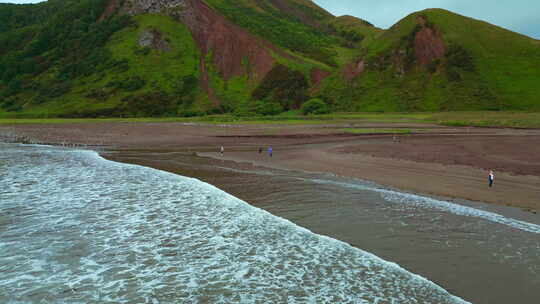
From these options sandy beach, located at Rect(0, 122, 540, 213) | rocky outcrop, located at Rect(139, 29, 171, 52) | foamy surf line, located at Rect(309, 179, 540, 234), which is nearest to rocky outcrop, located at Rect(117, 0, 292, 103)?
rocky outcrop, located at Rect(139, 29, 171, 52)

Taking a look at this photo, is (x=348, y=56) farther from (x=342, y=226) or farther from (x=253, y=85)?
(x=342, y=226)

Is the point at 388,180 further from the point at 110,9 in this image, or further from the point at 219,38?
the point at 110,9

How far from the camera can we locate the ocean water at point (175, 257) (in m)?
8.25

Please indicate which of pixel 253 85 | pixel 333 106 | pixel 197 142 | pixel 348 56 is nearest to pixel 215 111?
pixel 253 85

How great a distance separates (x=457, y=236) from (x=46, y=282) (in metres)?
11.7

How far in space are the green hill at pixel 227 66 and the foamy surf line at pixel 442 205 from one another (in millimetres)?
77278

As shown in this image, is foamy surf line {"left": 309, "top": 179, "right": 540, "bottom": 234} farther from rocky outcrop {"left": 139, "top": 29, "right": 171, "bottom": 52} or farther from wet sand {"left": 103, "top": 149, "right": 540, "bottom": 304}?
rocky outcrop {"left": 139, "top": 29, "right": 171, "bottom": 52}

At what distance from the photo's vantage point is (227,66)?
13450cm

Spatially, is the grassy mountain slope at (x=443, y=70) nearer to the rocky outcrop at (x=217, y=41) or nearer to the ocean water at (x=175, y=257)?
the rocky outcrop at (x=217, y=41)

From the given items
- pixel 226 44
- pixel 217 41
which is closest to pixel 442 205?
pixel 226 44

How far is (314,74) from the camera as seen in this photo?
131500mm

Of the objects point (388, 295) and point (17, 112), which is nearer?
point (388, 295)

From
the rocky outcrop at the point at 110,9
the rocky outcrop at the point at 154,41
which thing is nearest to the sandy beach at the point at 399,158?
the rocky outcrop at the point at 154,41

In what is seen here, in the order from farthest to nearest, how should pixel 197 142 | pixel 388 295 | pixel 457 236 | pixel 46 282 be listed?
pixel 197 142 < pixel 457 236 < pixel 46 282 < pixel 388 295
